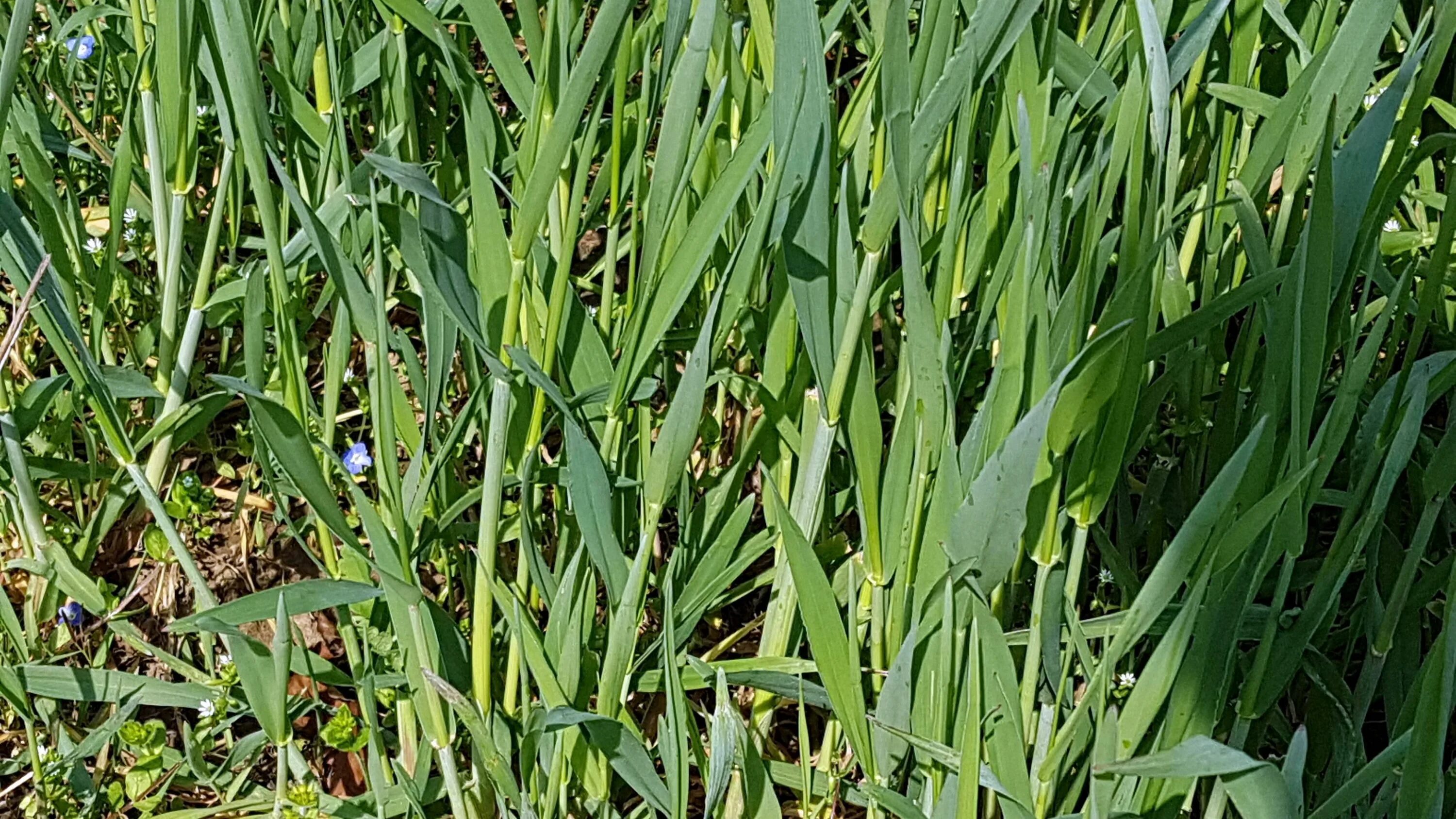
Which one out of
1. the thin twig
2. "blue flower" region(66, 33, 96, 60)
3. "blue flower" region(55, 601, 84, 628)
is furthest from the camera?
"blue flower" region(66, 33, 96, 60)

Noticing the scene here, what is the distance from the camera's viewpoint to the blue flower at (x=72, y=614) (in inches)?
43.2

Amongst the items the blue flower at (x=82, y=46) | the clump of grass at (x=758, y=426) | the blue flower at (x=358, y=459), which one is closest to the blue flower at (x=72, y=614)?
the clump of grass at (x=758, y=426)

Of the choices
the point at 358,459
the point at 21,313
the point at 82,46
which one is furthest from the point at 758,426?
the point at 82,46

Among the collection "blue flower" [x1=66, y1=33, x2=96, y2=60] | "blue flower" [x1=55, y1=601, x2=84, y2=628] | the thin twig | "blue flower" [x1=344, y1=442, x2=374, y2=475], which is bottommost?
"blue flower" [x1=55, y1=601, x2=84, y2=628]

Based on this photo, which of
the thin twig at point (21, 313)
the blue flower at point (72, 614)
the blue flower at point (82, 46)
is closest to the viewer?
the thin twig at point (21, 313)

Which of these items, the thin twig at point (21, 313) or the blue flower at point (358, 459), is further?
the blue flower at point (358, 459)

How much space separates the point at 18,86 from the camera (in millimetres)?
1254

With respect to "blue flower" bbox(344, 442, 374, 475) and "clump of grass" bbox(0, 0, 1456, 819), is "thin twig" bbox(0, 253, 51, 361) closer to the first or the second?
"clump of grass" bbox(0, 0, 1456, 819)

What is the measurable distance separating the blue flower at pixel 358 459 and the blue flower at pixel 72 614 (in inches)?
9.8

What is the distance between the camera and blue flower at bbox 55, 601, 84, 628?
110 cm

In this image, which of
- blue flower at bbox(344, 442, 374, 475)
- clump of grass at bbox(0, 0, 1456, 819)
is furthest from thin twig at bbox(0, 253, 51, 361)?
blue flower at bbox(344, 442, 374, 475)

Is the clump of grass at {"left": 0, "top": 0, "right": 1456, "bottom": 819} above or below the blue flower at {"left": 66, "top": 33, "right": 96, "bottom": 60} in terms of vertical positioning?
below

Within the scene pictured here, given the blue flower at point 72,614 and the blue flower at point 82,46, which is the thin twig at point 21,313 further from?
the blue flower at point 82,46

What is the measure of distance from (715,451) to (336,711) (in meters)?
0.39
